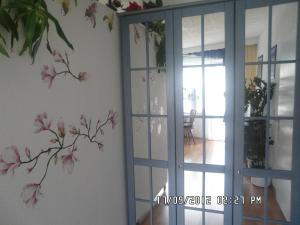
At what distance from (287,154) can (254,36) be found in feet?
3.05

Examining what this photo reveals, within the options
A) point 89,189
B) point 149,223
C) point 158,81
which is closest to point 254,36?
point 158,81

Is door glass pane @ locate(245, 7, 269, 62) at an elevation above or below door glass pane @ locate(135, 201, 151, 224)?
above

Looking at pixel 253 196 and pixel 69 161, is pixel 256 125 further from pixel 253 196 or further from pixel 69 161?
pixel 69 161

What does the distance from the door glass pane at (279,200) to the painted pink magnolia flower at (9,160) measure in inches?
70.0

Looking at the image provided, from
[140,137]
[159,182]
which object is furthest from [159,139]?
[159,182]

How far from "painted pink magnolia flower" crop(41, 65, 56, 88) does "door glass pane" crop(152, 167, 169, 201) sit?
4.13 feet

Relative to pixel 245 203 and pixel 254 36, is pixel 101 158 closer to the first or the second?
pixel 245 203

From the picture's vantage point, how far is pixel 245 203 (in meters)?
1.93

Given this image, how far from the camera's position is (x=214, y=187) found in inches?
78.2

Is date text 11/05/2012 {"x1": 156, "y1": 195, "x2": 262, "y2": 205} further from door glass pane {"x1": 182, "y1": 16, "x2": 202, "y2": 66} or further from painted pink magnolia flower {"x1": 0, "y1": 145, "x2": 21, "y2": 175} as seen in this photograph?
painted pink magnolia flower {"x1": 0, "y1": 145, "x2": 21, "y2": 175}

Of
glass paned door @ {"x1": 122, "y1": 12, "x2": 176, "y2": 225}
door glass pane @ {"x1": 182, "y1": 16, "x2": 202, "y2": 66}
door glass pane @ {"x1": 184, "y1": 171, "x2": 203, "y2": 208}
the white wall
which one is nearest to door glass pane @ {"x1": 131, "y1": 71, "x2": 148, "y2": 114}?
glass paned door @ {"x1": 122, "y1": 12, "x2": 176, "y2": 225}

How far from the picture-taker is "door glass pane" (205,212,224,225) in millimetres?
2051

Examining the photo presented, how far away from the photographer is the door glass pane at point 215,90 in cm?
183

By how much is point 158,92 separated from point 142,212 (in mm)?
1227
